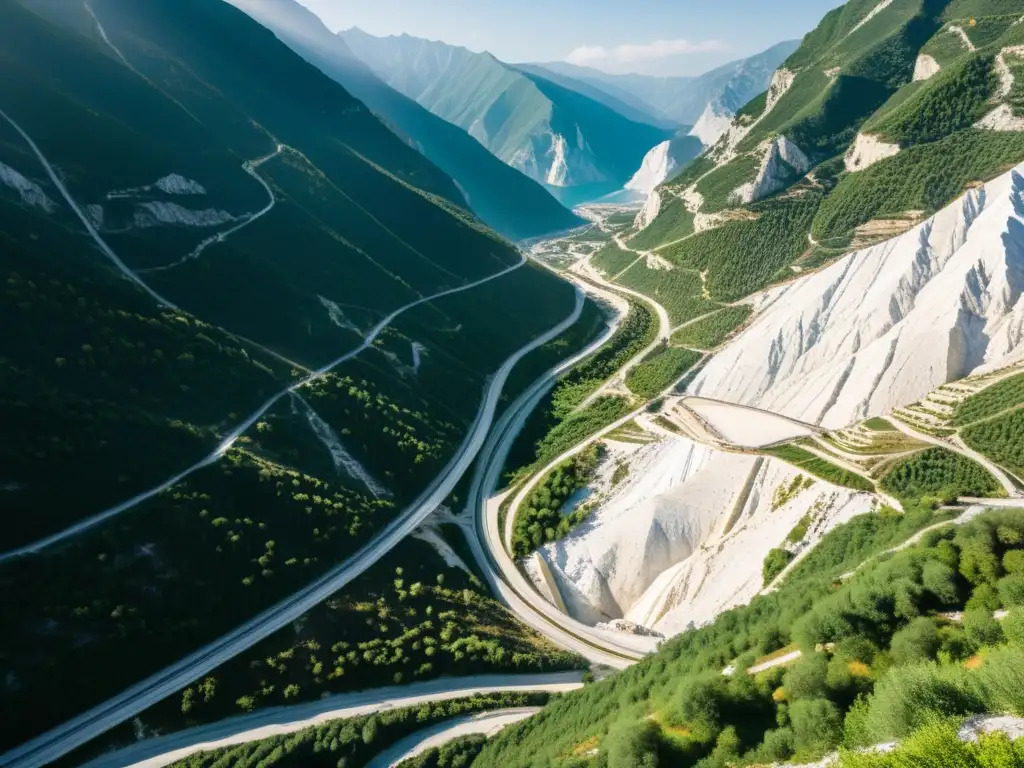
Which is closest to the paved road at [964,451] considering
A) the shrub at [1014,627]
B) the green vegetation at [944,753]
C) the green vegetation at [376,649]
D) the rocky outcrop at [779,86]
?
the shrub at [1014,627]

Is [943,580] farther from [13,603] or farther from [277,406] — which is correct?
[277,406]

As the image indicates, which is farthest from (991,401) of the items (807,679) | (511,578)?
(511,578)

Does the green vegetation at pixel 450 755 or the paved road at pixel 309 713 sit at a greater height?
the green vegetation at pixel 450 755

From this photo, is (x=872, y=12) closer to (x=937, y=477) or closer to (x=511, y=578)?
(x=937, y=477)

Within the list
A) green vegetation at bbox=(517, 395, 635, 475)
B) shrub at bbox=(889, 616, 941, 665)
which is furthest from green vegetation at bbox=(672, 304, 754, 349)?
shrub at bbox=(889, 616, 941, 665)

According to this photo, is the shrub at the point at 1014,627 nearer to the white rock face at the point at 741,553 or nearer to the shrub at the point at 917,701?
the shrub at the point at 917,701

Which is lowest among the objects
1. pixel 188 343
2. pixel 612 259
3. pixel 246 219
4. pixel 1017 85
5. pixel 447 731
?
Answer: pixel 447 731

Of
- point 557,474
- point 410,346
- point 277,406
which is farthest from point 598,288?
point 277,406
